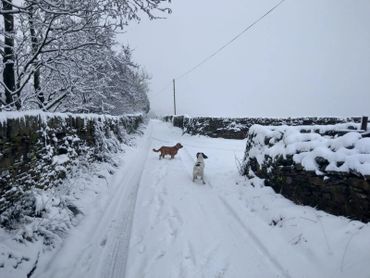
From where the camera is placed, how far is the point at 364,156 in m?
4.58

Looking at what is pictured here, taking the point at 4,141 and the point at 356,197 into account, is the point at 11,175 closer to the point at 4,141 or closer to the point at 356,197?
the point at 4,141

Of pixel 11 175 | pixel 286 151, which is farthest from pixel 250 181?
pixel 11 175

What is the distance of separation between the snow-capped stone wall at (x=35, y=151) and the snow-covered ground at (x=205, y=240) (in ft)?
2.52

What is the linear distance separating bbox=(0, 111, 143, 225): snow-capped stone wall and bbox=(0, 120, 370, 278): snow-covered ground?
77 cm

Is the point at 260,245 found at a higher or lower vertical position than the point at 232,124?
lower

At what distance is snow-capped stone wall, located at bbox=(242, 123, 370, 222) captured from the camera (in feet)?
14.7

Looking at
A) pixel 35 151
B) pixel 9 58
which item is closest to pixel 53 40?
pixel 9 58

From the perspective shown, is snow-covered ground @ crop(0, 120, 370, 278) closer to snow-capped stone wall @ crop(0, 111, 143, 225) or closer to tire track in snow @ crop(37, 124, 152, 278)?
tire track in snow @ crop(37, 124, 152, 278)

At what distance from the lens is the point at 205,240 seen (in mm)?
4949

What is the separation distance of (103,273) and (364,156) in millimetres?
4175

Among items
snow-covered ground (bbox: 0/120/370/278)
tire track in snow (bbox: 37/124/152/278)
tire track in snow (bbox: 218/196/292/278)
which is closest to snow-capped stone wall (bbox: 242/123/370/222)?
snow-covered ground (bbox: 0/120/370/278)

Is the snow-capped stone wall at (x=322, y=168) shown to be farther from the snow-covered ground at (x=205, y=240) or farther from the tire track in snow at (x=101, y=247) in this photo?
the tire track in snow at (x=101, y=247)

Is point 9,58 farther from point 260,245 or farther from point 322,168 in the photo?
point 322,168

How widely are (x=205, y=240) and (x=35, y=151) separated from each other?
350 cm
